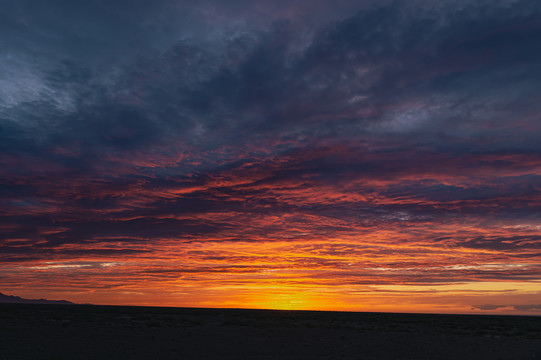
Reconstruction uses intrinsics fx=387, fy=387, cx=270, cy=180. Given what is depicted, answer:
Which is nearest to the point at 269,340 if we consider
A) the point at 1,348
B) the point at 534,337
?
the point at 1,348

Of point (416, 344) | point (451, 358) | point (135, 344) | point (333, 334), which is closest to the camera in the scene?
point (451, 358)

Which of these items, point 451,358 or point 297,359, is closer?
point 297,359

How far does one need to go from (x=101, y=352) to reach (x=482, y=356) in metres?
28.2

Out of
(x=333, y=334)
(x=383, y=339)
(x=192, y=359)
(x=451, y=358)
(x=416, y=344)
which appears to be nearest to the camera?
(x=192, y=359)

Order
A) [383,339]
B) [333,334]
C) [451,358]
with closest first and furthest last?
[451,358] → [383,339] → [333,334]

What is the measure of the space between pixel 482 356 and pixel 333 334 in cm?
1576

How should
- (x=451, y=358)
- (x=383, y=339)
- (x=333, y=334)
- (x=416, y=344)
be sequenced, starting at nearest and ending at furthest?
(x=451, y=358), (x=416, y=344), (x=383, y=339), (x=333, y=334)

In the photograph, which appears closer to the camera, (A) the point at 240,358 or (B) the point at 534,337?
(A) the point at 240,358

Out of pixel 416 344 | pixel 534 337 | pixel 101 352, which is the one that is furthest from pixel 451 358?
pixel 101 352

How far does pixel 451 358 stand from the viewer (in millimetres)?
28438

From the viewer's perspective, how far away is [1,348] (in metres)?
26.8

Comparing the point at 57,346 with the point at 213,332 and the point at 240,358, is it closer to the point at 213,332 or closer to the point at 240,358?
the point at 240,358

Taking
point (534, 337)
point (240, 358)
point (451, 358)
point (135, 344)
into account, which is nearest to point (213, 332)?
point (135, 344)

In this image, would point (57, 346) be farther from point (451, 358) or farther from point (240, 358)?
point (451, 358)
